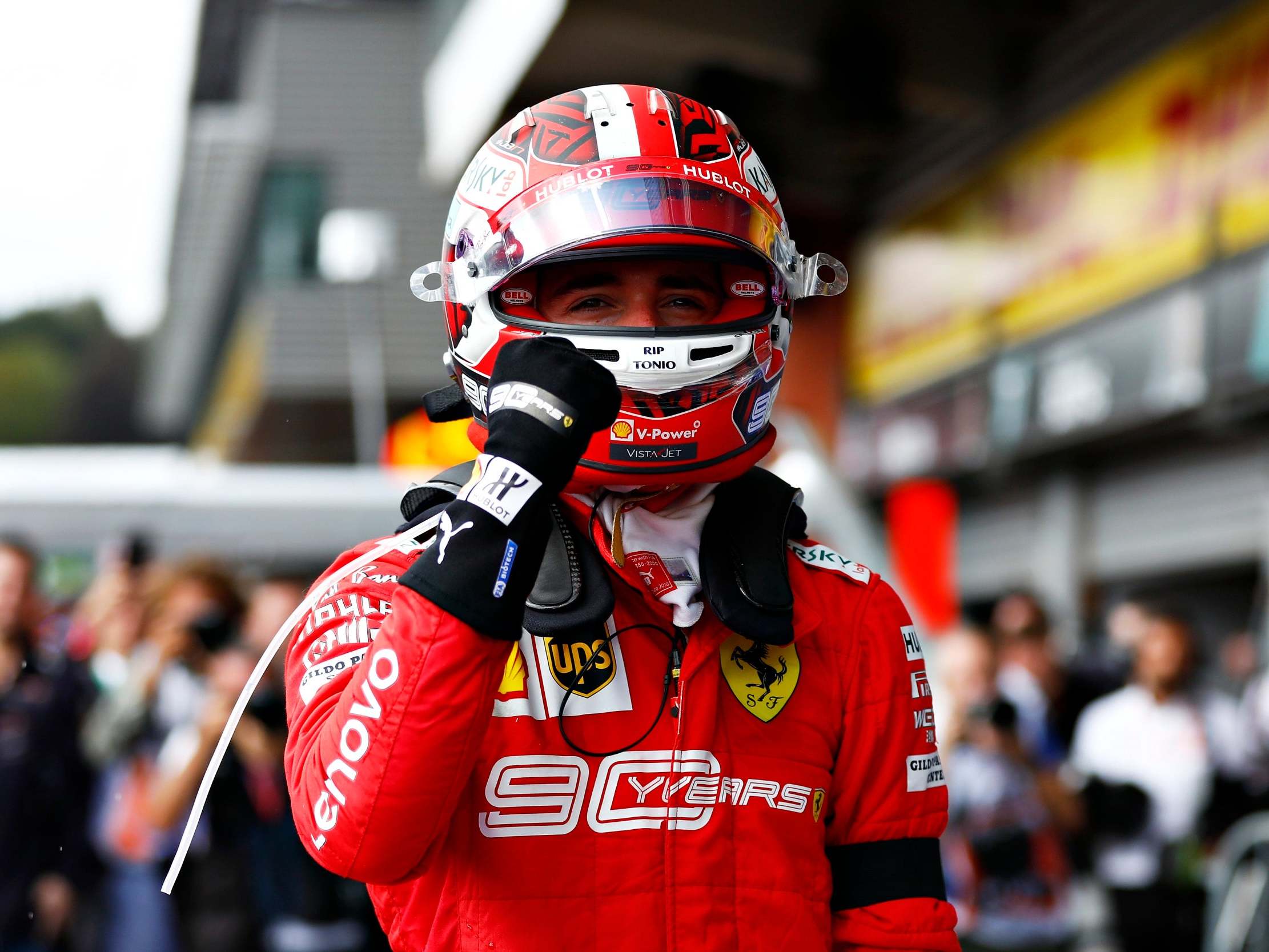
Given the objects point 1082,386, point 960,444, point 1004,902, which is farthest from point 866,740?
point 960,444

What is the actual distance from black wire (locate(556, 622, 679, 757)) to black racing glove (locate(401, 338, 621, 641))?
24 centimetres

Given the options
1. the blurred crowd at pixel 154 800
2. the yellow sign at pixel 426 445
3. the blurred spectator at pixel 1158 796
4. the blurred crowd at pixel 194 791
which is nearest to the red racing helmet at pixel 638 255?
the blurred crowd at pixel 194 791

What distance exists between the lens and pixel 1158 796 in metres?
6.18

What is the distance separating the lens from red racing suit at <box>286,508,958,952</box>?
1619mm

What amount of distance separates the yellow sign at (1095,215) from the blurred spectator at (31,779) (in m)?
6.08

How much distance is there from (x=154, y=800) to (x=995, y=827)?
9.47ft

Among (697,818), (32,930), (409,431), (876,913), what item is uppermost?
(409,431)

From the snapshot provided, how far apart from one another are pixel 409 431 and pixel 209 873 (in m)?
4.07

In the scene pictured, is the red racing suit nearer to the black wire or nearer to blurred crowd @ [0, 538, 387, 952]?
the black wire

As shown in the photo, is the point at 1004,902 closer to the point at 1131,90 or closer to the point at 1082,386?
the point at 1082,386

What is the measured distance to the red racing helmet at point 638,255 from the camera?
191cm

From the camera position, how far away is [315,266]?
1848 cm

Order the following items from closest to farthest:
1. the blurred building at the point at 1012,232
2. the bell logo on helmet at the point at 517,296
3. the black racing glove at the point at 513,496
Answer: the black racing glove at the point at 513,496 → the bell logo on helmet at the point at 517,296 → the blurred building at the point at 1012,232

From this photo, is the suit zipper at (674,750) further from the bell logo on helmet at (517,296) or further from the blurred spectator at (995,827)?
the blurred spectator at (995,827)
